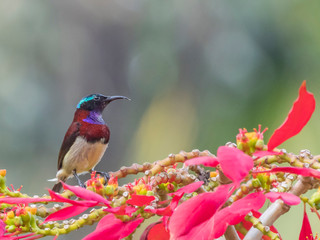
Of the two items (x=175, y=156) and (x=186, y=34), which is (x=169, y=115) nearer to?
(x=186, y=34)

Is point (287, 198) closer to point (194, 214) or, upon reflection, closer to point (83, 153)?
point (194, 214)

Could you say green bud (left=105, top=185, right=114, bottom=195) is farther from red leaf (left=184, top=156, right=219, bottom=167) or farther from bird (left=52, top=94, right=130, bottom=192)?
bird (left=52, top=94, right=130, bottom=192)

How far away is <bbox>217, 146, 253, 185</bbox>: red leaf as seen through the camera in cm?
19

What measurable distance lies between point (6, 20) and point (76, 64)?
764 millimetres

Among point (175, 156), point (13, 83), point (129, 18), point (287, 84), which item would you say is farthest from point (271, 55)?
point (175, 156)

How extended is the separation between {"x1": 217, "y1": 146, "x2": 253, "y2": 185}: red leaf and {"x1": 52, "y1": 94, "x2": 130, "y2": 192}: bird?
89 cm

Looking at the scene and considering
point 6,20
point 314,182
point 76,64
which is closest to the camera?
point 314,182

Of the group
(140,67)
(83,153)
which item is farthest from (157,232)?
(140,67)

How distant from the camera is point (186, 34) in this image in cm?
313

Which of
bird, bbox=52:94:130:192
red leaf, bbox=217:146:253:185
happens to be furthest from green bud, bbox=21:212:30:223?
bird, bbox=52:94:130:192

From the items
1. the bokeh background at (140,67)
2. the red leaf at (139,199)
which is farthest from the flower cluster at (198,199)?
the bokeh background at (140,67)

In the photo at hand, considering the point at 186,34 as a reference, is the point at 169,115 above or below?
below

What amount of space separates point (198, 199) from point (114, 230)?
0.15ft

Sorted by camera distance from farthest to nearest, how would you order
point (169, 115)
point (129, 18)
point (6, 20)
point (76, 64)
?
point (6, 20), point (129, 18), point (76, 64), point (169, 115)
